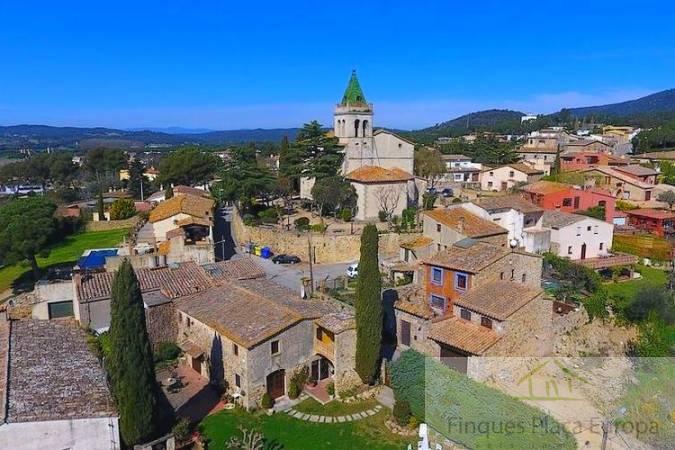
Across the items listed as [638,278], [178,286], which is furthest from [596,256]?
[178,286]

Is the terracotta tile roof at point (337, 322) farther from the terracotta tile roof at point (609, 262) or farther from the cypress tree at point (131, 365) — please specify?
the terracotta tile roof at point (609, 262)

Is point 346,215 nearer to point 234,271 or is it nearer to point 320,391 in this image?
point 234,271

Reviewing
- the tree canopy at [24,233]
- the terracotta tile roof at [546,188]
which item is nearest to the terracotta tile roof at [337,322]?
the tree canopy at [24,233]

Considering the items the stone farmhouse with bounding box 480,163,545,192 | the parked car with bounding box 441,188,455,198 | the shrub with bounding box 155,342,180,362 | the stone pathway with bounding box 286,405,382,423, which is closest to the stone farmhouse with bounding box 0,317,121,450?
the shrub with bounding box 155,342,180,362

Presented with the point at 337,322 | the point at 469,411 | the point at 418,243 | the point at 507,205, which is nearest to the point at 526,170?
the point at 507,205

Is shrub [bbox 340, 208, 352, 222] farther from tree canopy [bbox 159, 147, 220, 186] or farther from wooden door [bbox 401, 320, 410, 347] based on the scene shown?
tree canopy [bbox 159, 147, 220, 186]

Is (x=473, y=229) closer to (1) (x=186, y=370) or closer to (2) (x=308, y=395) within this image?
(2) (x=308, y=395)
